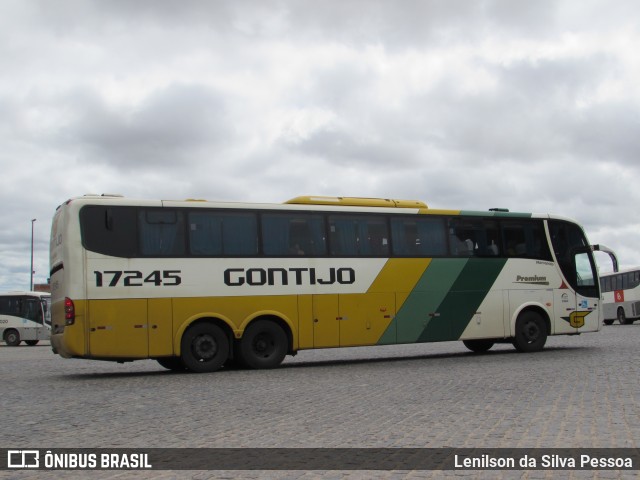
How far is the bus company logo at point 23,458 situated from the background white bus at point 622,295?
43.2m

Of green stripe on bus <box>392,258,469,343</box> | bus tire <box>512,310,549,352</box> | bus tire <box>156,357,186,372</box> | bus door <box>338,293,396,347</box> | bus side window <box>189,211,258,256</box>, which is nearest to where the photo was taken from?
bus side window <box>189,211,258,256</box>

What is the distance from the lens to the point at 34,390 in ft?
45.0

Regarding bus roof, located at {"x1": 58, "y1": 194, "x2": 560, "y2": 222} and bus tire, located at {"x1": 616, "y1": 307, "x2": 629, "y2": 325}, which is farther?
bus tire, located at {"x1": 616, "y1": 307, "x2": 629, "y2": 325}

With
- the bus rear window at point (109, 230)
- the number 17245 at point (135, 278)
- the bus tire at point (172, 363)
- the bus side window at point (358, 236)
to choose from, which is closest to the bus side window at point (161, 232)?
the bus rear window at point (109, 230)

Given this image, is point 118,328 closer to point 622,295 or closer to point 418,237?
point 418,237

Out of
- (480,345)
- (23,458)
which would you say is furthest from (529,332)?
(23,458)

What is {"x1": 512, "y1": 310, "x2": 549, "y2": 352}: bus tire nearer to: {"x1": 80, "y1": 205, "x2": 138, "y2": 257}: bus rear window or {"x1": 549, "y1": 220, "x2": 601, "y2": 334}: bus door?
{"x1": 549, "y1": 220, "x2": 601, "y2": 334}: bus door

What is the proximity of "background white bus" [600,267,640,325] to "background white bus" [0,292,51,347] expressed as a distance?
105ft

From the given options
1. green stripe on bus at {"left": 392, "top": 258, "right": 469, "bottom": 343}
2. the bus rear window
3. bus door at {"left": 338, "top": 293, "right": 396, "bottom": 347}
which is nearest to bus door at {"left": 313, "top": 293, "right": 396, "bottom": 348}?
bus door at {"left": 338, "top": 293, "right": 396, "bottom": 347}

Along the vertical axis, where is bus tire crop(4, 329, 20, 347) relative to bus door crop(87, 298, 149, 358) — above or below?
below

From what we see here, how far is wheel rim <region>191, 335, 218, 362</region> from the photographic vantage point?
16375 mm

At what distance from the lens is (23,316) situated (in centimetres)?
4253

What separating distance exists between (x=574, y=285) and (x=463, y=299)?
11.6 ft

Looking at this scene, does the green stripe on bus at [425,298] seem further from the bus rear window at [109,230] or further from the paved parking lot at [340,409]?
the bus rear window at [109,230]
